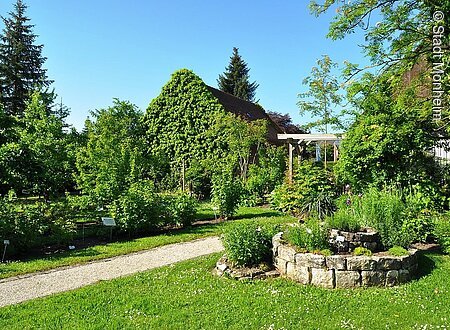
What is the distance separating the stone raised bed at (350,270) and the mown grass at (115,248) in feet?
12.2

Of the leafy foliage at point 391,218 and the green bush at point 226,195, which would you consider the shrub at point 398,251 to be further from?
the green bush at point 226,195

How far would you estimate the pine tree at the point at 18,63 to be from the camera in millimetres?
27234

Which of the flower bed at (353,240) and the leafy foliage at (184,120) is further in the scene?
the leafy foliage at (184,120)

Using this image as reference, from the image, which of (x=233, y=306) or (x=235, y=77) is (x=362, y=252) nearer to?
(x=233, y=306)

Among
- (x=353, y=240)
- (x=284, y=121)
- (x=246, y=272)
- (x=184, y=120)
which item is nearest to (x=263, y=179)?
(x=184, y=120)

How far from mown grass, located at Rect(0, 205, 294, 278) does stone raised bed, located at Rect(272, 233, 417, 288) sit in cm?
372

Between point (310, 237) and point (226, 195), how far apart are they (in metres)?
5.43

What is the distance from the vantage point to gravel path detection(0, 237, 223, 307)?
5062mm

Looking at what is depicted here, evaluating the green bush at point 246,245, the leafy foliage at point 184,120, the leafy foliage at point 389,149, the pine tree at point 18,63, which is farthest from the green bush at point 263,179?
the pine tree at point 18,63

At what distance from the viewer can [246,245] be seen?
5.55 m

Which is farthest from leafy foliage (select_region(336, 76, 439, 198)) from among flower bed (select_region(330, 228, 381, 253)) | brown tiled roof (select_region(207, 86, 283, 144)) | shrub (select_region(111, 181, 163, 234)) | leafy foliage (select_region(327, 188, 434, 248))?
brown tiled roof (select_region(207, 86, 283, 144))

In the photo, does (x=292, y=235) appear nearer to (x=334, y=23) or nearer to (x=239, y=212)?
(x=334, y=23)

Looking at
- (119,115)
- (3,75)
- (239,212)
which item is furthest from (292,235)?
(3,75)

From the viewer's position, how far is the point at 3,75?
1079 inches
